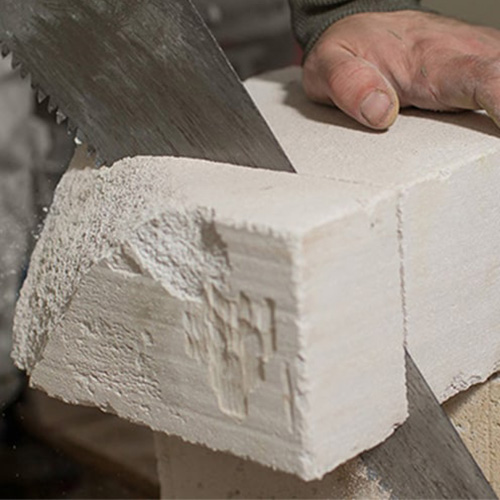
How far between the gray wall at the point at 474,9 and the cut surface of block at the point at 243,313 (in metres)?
1.63

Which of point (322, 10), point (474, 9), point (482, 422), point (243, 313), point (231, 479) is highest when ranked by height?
point (243, 313)

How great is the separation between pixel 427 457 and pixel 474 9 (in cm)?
173

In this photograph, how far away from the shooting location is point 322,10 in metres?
1.71

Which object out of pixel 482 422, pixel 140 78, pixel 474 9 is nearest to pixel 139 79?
pixel 140 78

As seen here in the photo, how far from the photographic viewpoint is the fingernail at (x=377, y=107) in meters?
1.35

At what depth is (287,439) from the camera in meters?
1.00

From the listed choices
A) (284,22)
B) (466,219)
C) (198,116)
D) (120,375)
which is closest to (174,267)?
(120,375)

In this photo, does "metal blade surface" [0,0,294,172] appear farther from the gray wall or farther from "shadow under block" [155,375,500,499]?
the gray wall

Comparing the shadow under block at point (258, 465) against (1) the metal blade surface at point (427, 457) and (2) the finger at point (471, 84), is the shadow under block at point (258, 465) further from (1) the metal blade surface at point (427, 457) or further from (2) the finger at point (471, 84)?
(2) the finger at point (471, 84)

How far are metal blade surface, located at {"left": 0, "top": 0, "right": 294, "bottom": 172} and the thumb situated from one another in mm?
174

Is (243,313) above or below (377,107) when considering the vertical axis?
above

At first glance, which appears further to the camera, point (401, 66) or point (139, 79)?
point (401, 66)

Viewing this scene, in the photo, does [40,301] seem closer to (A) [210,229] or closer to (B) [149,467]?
(A) [210,229]

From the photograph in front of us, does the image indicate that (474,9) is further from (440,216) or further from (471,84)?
(440,216)
